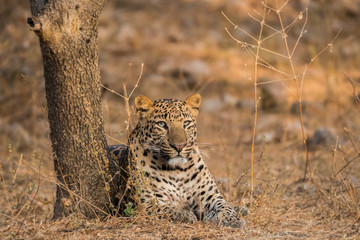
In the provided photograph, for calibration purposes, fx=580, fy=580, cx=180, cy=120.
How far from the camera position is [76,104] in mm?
5477

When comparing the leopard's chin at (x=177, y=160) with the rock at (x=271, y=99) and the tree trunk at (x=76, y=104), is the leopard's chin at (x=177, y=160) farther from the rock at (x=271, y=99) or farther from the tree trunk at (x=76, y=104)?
the rock at (x=271, y=99)

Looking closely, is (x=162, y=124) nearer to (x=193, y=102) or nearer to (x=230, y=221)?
(x=193, y=102)

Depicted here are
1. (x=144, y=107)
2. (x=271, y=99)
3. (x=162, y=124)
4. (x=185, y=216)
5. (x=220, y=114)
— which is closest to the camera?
(x=185, y=216)

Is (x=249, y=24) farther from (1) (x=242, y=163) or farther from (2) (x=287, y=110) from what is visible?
(1) (x=242, y=163)

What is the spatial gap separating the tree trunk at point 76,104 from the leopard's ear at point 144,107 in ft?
1.25

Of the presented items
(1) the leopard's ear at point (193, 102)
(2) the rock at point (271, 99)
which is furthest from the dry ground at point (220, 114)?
(1) the leopard's ear at point (193, 102)

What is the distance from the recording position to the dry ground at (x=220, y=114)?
17.5 feet

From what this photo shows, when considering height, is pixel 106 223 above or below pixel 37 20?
below

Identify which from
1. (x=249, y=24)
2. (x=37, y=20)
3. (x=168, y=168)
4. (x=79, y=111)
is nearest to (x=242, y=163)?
(x=168, y=168)

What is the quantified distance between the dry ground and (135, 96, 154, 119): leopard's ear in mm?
485

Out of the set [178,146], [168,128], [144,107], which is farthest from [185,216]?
[144,107]

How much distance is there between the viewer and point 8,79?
11039 millimetres

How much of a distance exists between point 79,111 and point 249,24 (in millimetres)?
12130

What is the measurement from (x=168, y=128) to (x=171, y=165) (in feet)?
1.21
